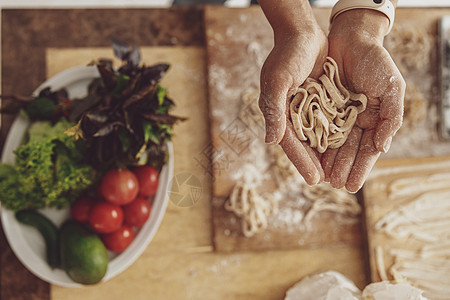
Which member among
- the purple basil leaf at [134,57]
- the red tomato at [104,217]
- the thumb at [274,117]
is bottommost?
the red tomato at [104,217]

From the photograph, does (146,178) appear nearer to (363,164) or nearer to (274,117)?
(274,117)

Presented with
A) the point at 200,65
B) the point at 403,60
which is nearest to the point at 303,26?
the point at 200,65

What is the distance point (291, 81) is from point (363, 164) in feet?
0.88

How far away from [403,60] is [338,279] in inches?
33.0

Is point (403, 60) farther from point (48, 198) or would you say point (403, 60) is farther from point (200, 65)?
point (48, 198)

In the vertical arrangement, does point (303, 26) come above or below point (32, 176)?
above

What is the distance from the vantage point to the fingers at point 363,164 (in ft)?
3.05

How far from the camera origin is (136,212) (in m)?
1.22

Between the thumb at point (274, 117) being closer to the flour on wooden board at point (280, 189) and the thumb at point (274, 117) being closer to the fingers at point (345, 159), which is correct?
the fingers at point (345, 159)

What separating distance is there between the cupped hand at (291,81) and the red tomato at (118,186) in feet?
1.62

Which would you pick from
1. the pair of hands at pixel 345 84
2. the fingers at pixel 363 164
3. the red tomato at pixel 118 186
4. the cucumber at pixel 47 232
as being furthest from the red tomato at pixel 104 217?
the fingers at pixel 363 164

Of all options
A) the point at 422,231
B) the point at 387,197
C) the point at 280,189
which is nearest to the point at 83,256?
the point at 280,189

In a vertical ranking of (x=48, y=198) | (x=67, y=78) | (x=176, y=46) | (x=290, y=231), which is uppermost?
(x=176, y=46)

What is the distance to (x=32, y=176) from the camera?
3.64 feet
